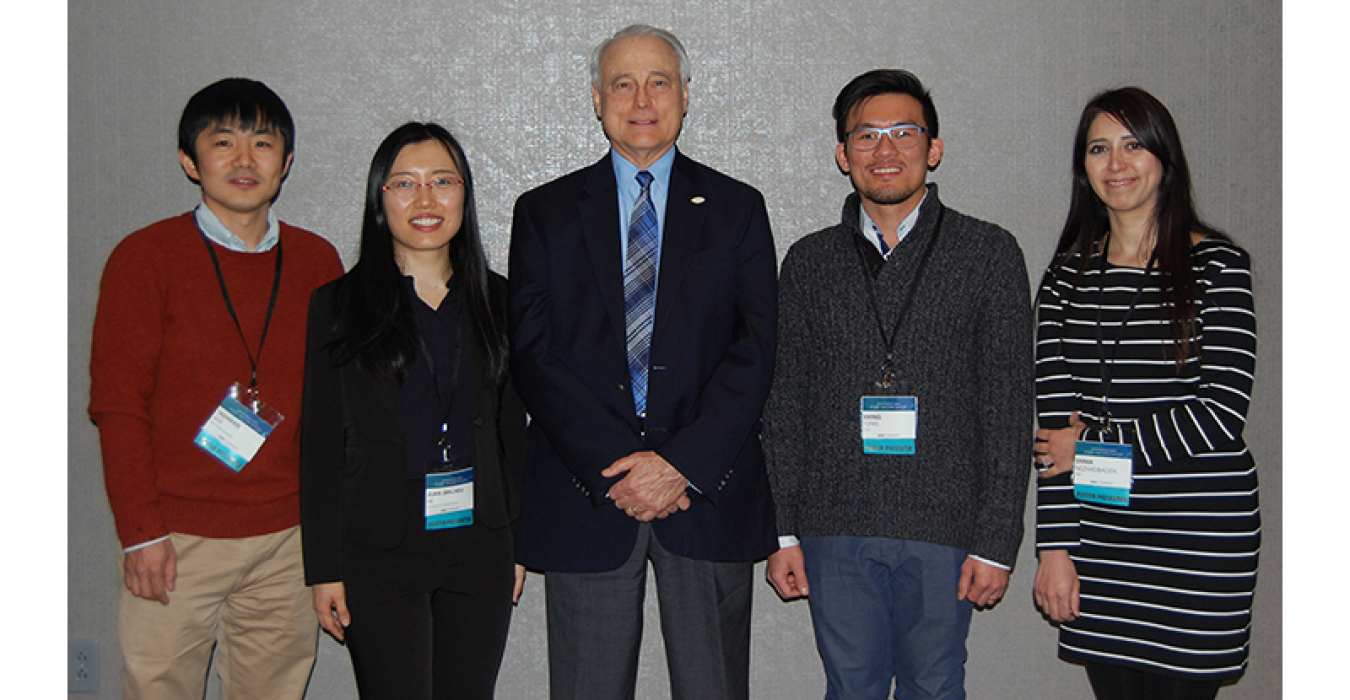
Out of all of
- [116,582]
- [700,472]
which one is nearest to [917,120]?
[700,472]

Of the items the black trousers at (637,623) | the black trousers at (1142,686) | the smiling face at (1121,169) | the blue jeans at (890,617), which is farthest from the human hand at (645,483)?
the smiling face at (1121,169)

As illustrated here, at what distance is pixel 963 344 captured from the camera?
236 centimetres

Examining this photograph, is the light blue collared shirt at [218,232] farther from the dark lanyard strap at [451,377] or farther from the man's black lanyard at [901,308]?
the man's black lanyard at [901,308]

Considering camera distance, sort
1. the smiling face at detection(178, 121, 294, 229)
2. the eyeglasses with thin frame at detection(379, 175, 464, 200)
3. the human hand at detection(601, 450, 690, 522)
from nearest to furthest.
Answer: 1. the human hand at detection(601, 450, 690, 522)
2. the eyeglasses with thin frame at detection(379, 175, 464, 200)
3. the smiling face at detection(178, 121, 294, 229)

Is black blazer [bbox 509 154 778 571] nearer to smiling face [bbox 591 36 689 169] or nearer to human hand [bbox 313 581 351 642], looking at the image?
smiling face [bbox 591 36 689 169]

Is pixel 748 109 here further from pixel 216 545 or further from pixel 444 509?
pixel 216 545

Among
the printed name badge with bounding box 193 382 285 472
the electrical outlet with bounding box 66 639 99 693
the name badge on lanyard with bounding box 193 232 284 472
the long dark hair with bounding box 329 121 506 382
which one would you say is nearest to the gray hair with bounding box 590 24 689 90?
the long dark hair with bounding box 329 121 506 382

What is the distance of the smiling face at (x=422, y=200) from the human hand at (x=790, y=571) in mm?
1255

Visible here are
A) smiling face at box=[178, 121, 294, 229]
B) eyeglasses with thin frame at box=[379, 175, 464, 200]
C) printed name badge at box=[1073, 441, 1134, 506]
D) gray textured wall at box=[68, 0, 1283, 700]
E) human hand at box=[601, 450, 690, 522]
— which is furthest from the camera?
gray textured wall at box=[68, 0, 1283, 700]

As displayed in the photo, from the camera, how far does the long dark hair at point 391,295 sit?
2.23 meters

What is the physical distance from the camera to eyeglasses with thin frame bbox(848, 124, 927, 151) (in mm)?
2459

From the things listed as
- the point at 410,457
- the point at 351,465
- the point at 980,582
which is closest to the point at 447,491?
the point at 410,457

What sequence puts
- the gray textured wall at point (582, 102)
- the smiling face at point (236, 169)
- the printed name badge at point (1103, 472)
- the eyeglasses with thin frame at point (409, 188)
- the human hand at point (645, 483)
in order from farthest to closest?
the gray textured wall at point (582, 102)
the smiling face at point (236, 169)
the eyeglasses with thin frame at point (409, 188)
the printed name badge at point (1103, 472)
the human hand at point (645, 483)

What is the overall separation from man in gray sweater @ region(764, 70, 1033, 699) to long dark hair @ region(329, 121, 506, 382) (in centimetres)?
82
